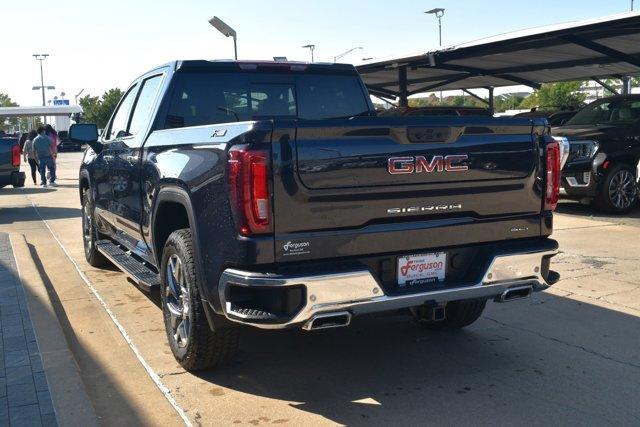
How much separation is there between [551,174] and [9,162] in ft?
42.5

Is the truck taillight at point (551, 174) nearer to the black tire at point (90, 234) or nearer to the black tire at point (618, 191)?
the black tire at point (90, 234)

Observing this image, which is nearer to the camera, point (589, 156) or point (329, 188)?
point (329, 188)

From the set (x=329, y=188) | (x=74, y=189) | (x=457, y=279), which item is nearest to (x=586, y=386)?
(x=457, y=279)

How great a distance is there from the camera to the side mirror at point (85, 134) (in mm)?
6598

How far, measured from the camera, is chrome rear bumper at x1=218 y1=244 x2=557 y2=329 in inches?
136

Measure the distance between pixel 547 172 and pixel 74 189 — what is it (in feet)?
53.9

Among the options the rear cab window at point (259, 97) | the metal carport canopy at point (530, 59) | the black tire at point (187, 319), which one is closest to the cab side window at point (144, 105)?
the rear cab window at point (259, 97)

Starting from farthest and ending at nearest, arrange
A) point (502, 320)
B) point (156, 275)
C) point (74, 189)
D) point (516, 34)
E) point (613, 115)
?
point (74, 189) → point (516, 34) → point (613, 115) → point (502, 320) → point (156, 275)

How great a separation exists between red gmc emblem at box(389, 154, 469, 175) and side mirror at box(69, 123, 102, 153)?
398 cm

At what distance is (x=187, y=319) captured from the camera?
4.29 m

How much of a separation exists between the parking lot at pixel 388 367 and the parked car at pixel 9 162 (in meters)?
8.62

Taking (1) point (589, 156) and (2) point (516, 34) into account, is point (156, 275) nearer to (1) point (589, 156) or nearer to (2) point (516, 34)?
(1) point (589, 156)

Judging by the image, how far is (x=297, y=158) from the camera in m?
3.48

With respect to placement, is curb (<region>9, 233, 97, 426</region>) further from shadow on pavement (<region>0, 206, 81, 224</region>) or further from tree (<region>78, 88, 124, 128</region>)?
tree (<region>78, 88, 124, 128</region>)
